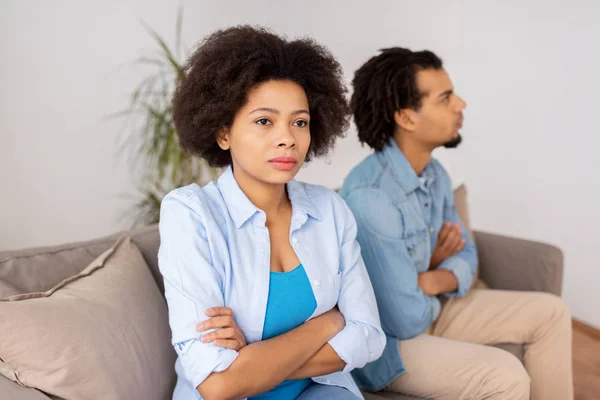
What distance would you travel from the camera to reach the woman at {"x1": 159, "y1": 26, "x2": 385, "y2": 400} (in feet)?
4.36

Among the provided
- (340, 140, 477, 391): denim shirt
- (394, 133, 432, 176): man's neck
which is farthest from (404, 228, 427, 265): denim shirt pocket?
(394, 133, 432, 176): man's neck

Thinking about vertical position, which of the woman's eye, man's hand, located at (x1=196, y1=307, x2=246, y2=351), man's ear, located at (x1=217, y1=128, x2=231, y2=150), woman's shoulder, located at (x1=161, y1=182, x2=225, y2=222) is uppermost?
the woman's eye

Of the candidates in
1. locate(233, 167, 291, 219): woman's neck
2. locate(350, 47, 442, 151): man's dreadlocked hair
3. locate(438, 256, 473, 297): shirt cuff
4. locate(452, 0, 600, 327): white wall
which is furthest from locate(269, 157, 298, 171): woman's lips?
locate(452, 0, 600, 327): white wall

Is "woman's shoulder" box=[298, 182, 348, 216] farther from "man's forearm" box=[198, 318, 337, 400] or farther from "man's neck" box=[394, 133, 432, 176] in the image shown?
"man's neck" box=[394, 133, 432, 176]

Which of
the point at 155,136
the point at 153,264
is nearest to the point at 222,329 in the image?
the point at 153,264

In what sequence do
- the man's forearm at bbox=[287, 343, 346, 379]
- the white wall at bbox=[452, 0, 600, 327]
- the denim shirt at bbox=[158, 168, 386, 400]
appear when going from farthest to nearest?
1. the white wall at bbox=[452, 0, 600, 327]
2. the man's forearm at bbox=[287, 343, 346, 379]
3. the denim shirt at bbox=[158, 168, 386, 400]

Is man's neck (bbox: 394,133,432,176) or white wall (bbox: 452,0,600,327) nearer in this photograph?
man's neck (bbox: 394,133,432,176)

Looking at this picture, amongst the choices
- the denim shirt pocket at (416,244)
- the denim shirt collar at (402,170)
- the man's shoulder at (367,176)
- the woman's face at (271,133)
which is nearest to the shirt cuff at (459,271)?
the denim shirt pocket at (416,244)

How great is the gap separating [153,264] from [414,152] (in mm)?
945

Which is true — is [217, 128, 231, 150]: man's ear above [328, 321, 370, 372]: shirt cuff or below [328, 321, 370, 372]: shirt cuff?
above

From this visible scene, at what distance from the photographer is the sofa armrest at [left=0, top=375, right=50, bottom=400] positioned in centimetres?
122

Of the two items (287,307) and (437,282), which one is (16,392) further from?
(437,282)

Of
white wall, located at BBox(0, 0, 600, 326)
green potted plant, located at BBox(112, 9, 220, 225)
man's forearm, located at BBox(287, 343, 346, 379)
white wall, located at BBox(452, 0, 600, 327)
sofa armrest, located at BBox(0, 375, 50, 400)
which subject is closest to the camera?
sofa armrest, located at BBox(0, 375, 50, 400)

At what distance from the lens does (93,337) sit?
135cm
